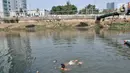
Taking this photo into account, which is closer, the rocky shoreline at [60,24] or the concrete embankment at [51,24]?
the rocky shoreline at [60,24]

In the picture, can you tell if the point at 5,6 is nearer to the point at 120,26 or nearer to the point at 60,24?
the point at 60,24

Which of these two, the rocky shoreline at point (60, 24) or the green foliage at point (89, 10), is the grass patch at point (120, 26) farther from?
the green foliage at point (89, 10)

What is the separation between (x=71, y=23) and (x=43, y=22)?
13491 mm

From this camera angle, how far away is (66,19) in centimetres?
10356

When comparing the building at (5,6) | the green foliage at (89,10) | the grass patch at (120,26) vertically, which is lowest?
the grass patch at (120,26)

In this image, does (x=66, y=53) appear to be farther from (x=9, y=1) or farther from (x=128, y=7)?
(x=9, y=1)

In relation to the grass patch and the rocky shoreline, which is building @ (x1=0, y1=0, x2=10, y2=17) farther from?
the grass patch

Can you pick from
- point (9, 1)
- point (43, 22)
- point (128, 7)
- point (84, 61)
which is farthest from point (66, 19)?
point (9, 1)

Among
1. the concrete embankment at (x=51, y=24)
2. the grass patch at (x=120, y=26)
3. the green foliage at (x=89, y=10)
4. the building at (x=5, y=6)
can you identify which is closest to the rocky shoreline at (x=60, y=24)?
the concrete embankment at (x=51, y=24)

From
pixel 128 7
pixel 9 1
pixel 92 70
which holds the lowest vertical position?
pixel 92 70

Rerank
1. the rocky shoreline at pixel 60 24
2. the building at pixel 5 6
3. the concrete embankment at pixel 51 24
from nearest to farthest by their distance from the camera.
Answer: the rocky shoreline at pixel 60 24 < the concrete embankment at pixel 51 24 < the building at pixel 5 6

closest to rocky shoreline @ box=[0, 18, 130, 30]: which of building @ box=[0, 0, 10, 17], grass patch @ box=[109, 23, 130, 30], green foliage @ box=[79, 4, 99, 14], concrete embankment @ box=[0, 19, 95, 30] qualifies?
concrete embankment @ box=[0, 19, 95, 30]

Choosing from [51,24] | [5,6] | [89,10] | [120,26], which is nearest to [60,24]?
[51,24]

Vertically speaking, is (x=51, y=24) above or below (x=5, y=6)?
below
